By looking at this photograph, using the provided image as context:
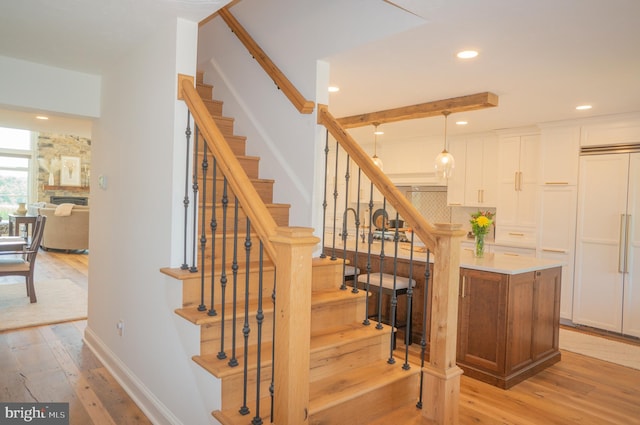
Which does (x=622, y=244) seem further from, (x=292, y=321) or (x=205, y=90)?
(x=205, y=90)

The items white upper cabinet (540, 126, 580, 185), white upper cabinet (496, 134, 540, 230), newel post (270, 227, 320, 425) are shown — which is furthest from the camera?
white upper cabinet (496, 134, 540, 230)

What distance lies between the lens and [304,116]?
122 inches

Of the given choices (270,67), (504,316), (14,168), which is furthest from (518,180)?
(14,168)

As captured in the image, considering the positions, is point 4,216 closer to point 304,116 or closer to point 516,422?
point 304,116

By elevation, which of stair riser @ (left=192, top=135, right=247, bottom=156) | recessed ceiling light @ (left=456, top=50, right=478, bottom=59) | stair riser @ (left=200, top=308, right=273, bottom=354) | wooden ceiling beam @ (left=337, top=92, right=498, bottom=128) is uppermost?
recessed ceiling light @ (left=456, top=50, right=478, bottom=59)

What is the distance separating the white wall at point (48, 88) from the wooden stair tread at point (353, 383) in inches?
112

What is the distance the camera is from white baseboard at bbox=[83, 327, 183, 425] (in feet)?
7.95

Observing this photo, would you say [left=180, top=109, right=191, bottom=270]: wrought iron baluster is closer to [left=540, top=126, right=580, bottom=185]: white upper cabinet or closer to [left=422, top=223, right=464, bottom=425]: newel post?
[left=422, top=223, right=464, bottom=425]: newel post

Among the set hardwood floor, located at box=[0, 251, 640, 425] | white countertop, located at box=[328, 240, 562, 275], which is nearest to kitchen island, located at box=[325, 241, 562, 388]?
white countertop, located at box=[328, 240, 562, 275]

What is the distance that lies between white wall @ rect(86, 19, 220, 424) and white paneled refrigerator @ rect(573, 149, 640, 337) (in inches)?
175

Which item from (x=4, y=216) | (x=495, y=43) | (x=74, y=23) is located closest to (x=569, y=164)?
(x=495, y=43)

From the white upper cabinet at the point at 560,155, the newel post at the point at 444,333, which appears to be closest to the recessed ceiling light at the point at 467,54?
the newel post at the point at 444,333

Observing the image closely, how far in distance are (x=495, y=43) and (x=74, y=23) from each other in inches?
101

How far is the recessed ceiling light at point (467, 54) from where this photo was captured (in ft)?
9.44
